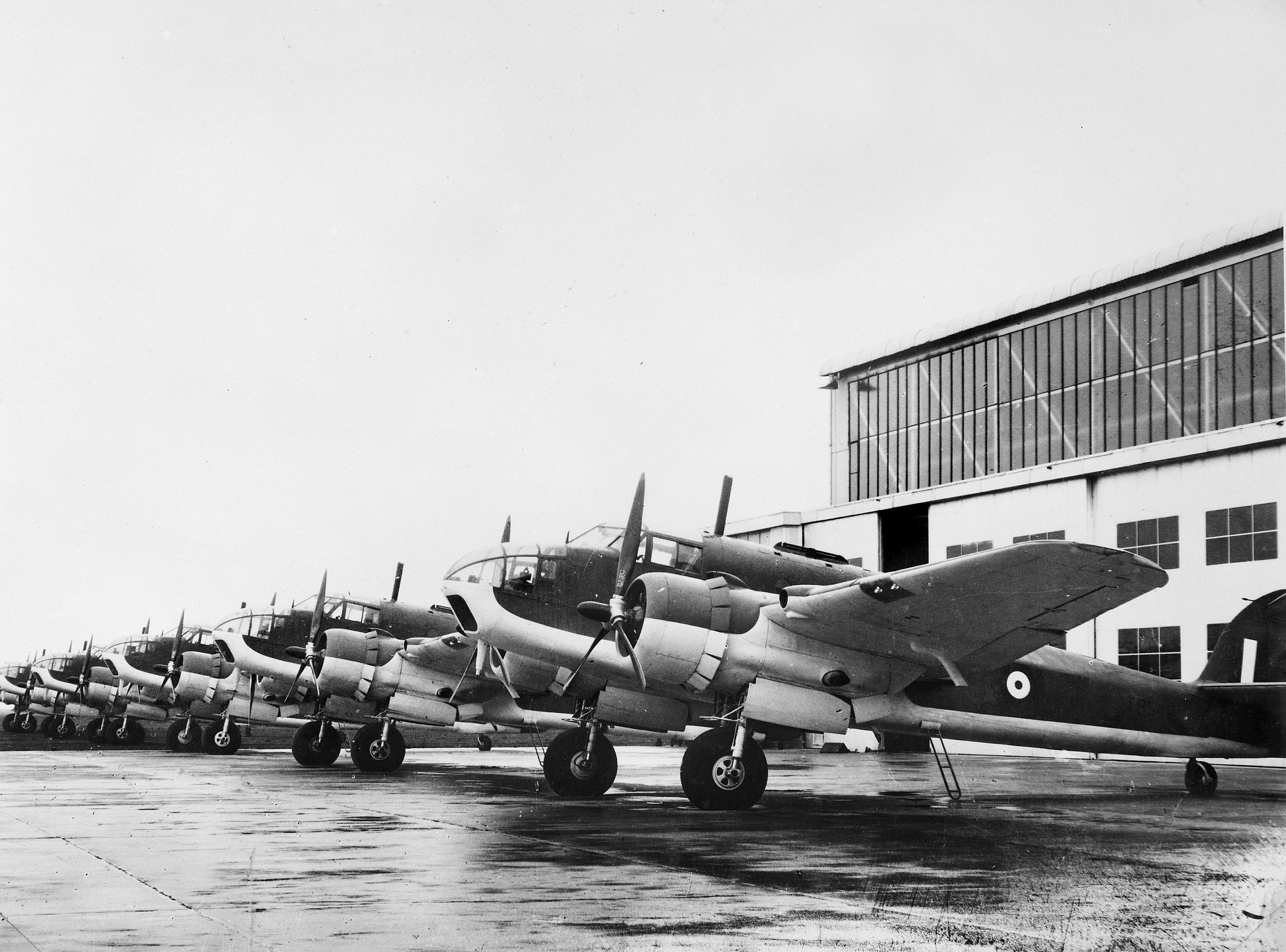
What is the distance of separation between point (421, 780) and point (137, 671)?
17686mm

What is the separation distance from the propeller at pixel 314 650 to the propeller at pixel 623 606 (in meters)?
10.9

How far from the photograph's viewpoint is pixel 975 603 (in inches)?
465

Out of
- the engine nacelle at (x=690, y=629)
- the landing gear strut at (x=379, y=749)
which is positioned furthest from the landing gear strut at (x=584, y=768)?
the landing gear strut at (x=379, y=749)

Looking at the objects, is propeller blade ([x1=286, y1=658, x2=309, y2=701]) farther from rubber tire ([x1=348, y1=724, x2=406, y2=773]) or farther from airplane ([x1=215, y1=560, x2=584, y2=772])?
rubber tire ([x1=348, y1=724, x2=406, y2=773])

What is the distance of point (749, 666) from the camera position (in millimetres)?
12438

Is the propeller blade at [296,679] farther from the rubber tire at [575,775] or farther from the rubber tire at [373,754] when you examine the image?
the rubber tire at [575,775]

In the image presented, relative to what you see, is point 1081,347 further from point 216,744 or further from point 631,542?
point 216,744

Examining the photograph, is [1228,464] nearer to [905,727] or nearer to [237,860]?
[905,727]

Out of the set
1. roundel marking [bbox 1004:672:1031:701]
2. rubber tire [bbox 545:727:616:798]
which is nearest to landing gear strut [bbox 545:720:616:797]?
rubber tire [bbox 545:727:616:798]

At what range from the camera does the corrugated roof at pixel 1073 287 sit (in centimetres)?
2775

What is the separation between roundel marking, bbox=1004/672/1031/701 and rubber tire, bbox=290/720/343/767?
1516 cm

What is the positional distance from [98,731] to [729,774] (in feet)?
103

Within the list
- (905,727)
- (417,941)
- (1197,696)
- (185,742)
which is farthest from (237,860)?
(185,742)

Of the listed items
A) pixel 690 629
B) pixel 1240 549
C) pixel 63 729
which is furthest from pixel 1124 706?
pixel 63 729
